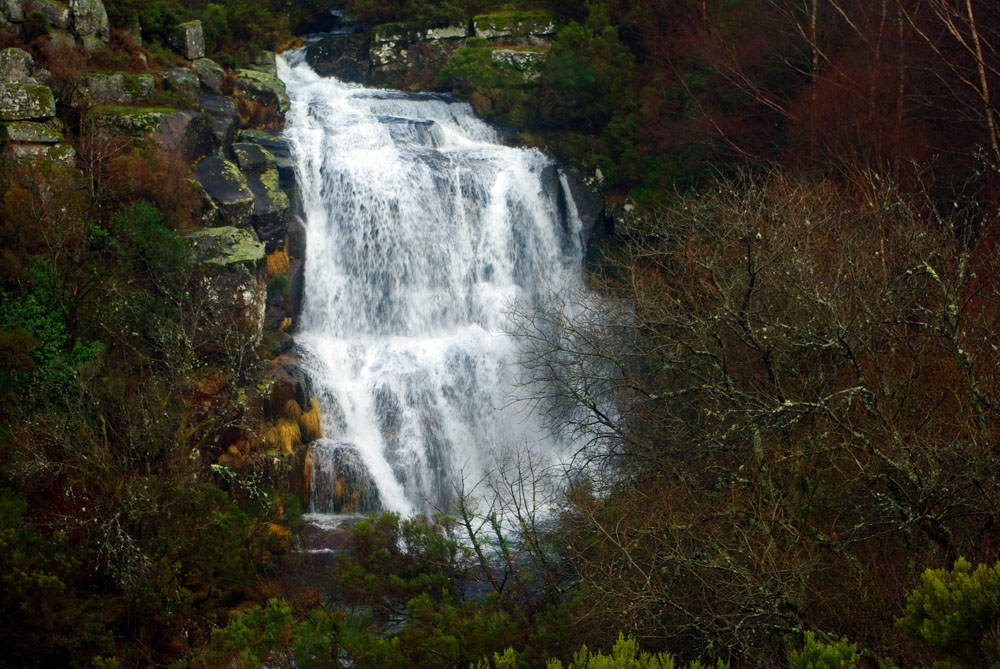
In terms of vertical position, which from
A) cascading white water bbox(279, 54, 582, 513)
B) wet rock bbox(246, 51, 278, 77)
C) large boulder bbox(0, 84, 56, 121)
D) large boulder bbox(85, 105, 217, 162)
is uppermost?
wet rock bbox(246, 51, 278, 77)

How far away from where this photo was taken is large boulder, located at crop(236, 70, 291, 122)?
21.3 meters

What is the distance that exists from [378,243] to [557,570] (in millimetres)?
11189

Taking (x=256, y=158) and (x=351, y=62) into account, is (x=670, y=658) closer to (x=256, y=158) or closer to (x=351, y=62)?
(x=256, y=158)

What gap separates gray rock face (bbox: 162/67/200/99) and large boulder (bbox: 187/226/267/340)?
500cm

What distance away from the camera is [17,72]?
16.1 meters

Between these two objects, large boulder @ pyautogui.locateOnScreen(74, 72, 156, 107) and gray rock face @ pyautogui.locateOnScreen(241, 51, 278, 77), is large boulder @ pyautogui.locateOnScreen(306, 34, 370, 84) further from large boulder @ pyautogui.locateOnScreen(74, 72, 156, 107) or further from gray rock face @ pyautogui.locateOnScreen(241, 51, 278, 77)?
large boulder @ pyautogui.locateOnScreen(74, 72, 156, 107)

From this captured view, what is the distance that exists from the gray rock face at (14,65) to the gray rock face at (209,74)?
480cm

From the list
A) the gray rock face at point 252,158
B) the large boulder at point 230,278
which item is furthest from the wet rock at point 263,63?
the large boulder at point 230,278

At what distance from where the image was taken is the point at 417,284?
19469 millimetres

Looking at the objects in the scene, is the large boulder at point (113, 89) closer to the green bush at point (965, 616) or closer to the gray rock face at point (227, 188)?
the gray rock face at point (227, 188)

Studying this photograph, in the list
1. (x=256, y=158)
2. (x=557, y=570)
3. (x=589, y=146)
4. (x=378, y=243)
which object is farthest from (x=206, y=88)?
(x=557, y=570)

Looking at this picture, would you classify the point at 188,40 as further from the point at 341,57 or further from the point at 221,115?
the point at 341,57

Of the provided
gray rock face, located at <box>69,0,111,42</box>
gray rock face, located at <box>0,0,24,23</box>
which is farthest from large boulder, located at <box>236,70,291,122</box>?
gray rock face, located at <box>0,0,24,23</box>

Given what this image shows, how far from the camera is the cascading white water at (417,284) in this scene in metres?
16.8
